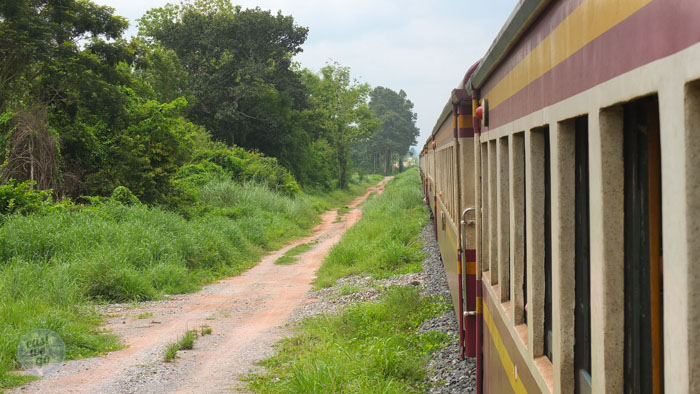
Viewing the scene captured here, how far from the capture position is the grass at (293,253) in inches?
589

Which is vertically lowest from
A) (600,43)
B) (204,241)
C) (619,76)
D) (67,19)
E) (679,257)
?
(204,241)

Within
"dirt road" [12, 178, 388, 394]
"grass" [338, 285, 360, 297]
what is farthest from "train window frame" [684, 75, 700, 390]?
"grass" [338, 285, 360, 297]

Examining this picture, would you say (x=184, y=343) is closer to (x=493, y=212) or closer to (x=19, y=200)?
(x=493, y=212)

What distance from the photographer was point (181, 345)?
25.3 ft

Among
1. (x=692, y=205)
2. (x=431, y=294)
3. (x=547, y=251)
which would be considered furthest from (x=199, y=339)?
(x=692, y=205)

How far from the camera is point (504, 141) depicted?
3133mm

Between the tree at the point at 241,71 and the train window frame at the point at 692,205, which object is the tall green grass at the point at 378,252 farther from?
the tree at the point at 241,71

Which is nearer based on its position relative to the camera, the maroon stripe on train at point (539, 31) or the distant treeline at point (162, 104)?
the maroon stripe on train at point (539, 31)

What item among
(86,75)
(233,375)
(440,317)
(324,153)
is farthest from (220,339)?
(324,153)

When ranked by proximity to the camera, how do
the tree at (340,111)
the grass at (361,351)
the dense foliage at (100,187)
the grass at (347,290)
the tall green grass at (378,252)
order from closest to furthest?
the grass at (361,351) → the dense foliage at (100,187) → the grass at (347,290) → the tall green grass at (378,252) → the tree at (340,111)

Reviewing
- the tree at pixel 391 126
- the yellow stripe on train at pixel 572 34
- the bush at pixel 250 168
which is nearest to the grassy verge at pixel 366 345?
the yellow stripe on train at pixel 572 34

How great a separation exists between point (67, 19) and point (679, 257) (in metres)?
16.9

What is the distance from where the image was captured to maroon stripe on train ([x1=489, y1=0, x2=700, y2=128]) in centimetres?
103

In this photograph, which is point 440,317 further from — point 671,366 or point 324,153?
point 324,153
